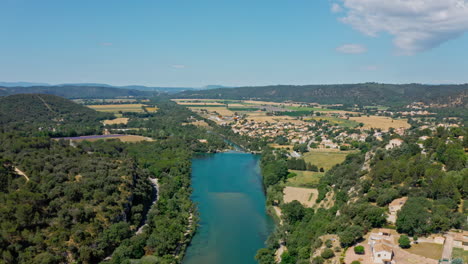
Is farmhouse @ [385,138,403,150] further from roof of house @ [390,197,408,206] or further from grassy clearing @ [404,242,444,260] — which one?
grassy clearing @ [404,242,444,260]

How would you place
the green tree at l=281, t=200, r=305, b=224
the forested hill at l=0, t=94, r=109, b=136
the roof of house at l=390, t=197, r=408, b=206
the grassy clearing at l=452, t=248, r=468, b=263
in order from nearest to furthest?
1. the grassy clearing at l=452, t=248, r=468, b=263
2. the roof of house at l=390, t=197, r=408, b=206
3. the green tree at l=281, t=200, r=305, b=224
4. the forested hill at l=0, t=94, r=109, b=136

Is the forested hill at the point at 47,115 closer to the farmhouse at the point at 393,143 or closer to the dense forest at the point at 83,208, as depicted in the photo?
the dense forest at the point at 83,208

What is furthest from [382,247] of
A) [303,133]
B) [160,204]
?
[303,133]

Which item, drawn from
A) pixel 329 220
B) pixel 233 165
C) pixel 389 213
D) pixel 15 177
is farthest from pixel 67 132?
pixel 389 213

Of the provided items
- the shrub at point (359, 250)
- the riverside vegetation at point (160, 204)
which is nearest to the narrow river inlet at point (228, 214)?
the riverside vegetation at point (160, 204)

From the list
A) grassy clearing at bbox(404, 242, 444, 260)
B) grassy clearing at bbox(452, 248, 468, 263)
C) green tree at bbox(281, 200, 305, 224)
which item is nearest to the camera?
grassy clearing at bbox(452, 248, 468, 263)

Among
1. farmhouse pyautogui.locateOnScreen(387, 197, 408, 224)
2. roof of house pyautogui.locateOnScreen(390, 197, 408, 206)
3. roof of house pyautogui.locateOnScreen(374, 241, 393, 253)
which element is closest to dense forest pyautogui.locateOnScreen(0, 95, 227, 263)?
roof of house pyautogui.locateOnScreen(374, 241, 393, 253)

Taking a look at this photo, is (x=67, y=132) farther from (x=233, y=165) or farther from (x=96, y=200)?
(x=96, y=200)

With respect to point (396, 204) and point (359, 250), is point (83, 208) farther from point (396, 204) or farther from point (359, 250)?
point (396, 204)
